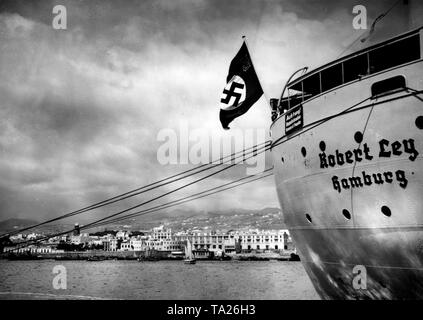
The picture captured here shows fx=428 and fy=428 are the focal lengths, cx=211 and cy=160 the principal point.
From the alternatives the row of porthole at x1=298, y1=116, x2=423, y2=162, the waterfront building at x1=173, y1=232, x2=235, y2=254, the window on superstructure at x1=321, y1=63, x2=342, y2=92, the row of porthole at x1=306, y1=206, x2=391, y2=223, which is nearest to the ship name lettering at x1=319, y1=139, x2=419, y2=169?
the row of porthole at x1=298, y1=116, x2=423, y2=162

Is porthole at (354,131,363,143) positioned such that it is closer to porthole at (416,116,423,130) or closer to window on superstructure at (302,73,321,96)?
porthole at (416,116,423,130)

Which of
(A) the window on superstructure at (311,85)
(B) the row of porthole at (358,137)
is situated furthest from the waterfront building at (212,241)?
(B) the row of porthole at (358,137)

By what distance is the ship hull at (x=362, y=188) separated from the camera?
8.45 metres

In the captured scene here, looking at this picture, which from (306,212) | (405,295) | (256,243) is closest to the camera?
(405,295)

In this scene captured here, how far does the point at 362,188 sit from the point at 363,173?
1.09 ft

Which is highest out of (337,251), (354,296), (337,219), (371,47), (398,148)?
(371,47)

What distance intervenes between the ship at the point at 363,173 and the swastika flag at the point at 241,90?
4.08ft

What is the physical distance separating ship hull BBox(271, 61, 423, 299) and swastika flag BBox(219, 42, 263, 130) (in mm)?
1620

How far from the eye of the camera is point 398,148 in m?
8.53

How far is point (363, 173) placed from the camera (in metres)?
9.20
